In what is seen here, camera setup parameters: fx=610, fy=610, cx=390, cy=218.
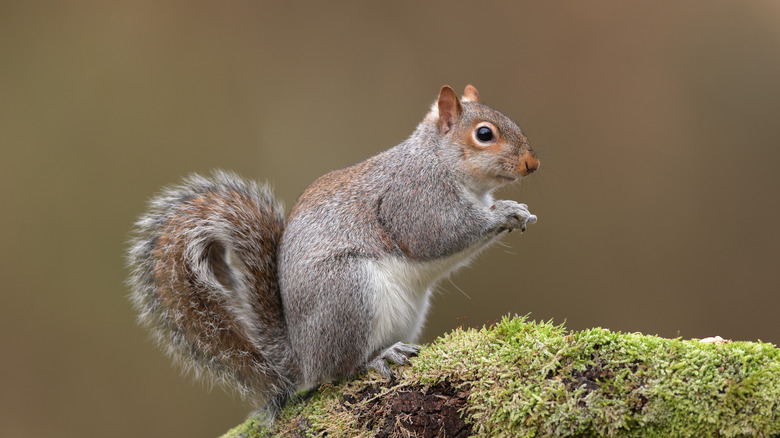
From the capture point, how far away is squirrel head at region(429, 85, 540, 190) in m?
1.98

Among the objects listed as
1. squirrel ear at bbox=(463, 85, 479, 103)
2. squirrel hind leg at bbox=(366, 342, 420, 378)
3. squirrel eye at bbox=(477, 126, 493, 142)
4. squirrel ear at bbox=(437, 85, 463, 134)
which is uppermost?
squirrel ear at bbox=(463, 85, 479, 103)

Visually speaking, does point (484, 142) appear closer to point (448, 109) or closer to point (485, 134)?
point (485, 134)

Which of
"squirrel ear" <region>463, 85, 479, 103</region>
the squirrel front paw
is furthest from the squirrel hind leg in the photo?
"squirrel ear" <region>463, 85, 479, 103</region>

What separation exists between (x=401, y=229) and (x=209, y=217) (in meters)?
0.61

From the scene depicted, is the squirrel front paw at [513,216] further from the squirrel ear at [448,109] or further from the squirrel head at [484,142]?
the squirrel ear at [448,109]

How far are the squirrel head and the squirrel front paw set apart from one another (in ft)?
0.39

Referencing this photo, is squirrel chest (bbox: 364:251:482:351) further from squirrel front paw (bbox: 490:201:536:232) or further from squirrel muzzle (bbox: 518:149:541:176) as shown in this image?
squirrel muzzle (bbox: 518:149:541:176)

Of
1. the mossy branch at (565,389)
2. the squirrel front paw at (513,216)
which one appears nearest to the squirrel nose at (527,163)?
the squirrel front paw at (513,216)

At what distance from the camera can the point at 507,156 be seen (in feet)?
6.50

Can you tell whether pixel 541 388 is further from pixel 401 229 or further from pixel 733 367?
pixel 401 229

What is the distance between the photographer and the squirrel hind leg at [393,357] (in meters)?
1.73

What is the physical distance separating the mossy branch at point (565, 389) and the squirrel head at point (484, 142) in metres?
0.56

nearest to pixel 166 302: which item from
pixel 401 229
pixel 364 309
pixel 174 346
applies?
pixel 174 346

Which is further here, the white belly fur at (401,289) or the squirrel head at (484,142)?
the squirrel head at (484,142)
